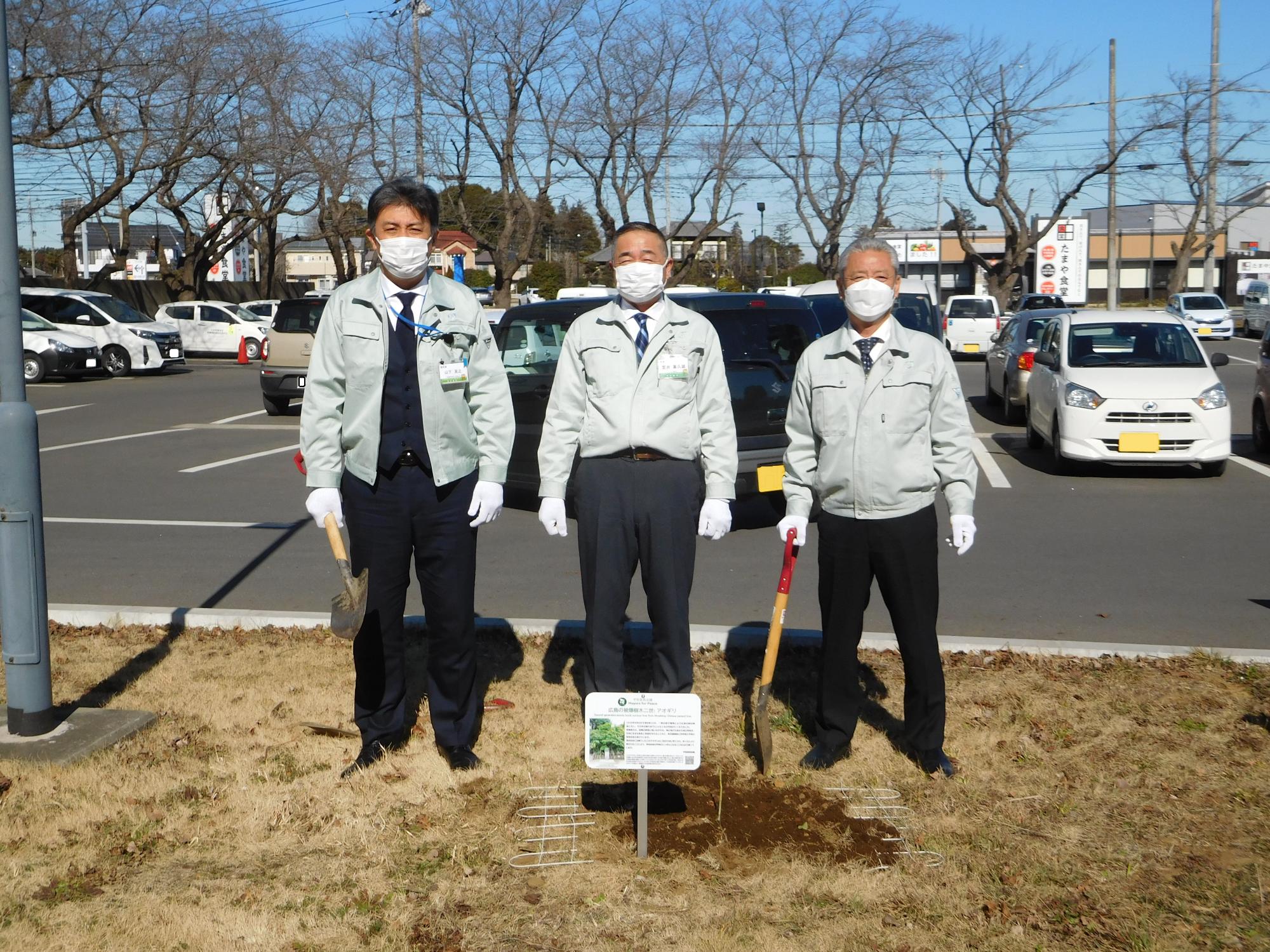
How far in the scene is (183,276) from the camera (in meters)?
43.8

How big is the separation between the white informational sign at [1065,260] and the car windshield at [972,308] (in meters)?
15.0

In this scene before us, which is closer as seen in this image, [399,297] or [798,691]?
[399,297]

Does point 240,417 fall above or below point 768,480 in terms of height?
below

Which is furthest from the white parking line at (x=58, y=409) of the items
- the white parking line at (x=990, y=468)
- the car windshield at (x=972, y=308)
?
the car windshield at (x=972, y=308)

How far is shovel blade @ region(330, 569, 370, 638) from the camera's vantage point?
4.35 metres

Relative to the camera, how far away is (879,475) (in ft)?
14.9

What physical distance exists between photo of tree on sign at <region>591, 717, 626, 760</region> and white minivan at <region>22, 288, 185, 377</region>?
1044 inches

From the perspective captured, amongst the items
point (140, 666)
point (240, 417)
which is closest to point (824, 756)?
point (140, 666)

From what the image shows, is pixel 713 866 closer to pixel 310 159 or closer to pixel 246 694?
pixel 246 694

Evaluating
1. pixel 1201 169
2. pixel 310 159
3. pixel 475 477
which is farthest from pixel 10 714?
pixel 1201 169

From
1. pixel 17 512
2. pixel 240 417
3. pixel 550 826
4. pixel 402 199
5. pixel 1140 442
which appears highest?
pixel 402 199

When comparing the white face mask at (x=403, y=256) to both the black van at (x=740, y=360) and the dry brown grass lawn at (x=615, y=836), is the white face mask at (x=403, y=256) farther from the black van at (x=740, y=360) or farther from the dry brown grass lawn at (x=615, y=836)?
the black van at (x=740, y=360)

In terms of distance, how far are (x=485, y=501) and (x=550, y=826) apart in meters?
1.16

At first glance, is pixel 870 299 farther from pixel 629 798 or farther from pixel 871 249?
pixel 629 798
